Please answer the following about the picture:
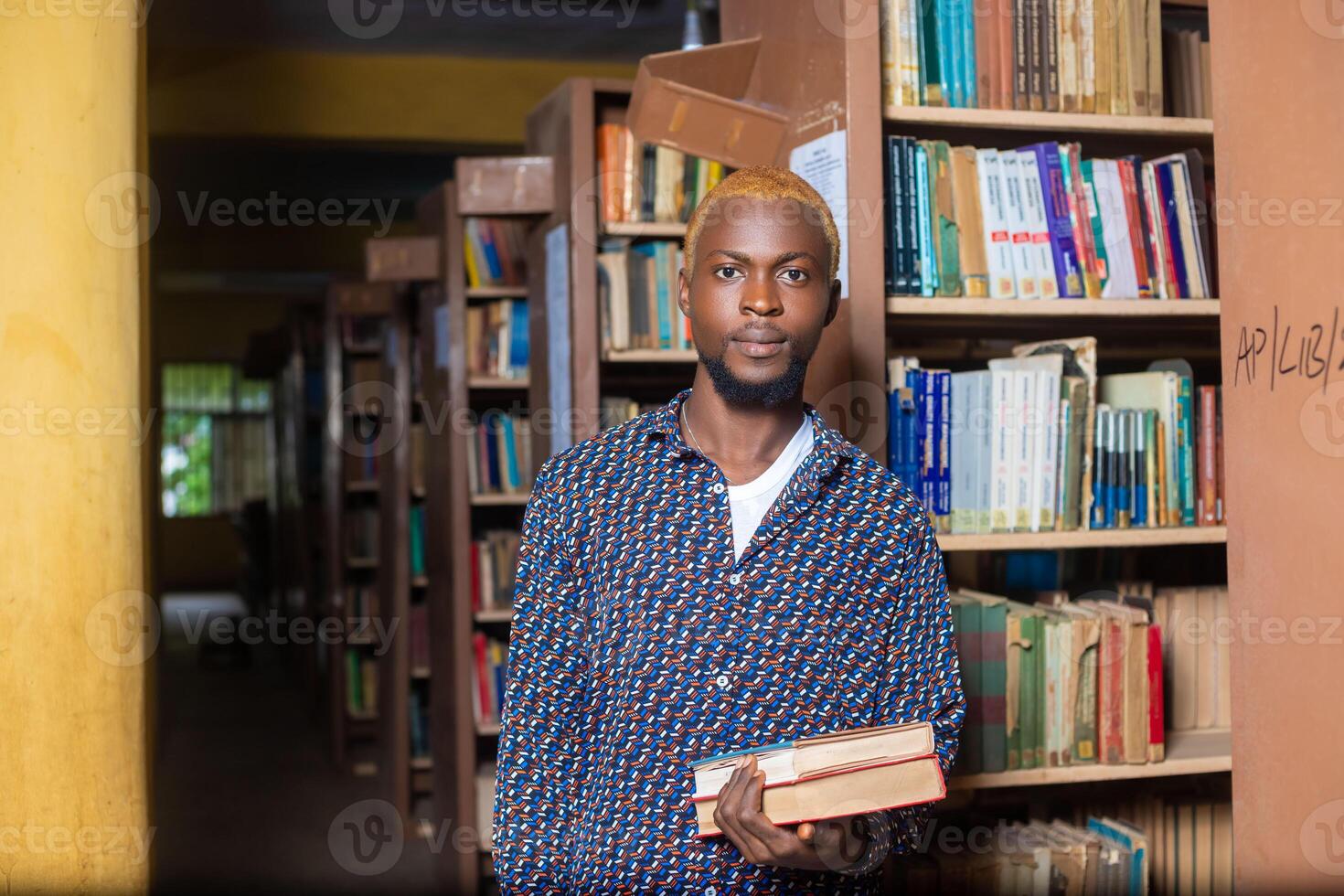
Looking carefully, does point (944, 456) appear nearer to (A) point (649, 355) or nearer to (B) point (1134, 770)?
(B) point (1134, 770)

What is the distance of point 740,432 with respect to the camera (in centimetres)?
155

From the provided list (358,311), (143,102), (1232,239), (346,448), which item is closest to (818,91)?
(1232,239)

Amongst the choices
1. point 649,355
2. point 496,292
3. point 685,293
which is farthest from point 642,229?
point 685,293

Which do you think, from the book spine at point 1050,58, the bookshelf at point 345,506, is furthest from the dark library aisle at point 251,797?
the book spine at point 1050,58

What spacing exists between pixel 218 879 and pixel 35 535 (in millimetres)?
2349

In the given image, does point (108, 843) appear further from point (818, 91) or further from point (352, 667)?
point (352, 667)

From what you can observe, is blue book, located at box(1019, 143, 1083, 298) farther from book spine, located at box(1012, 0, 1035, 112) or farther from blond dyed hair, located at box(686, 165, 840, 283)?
blond dyed hair, located at box(686, 165, 840, 283)

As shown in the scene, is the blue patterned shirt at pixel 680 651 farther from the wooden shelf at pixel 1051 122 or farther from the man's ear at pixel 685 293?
the wooden shelf at pixel 1051 122

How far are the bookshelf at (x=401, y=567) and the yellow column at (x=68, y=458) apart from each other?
2382mm

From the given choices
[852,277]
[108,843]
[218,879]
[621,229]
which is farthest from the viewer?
[218,879]

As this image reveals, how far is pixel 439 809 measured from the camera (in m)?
4.34

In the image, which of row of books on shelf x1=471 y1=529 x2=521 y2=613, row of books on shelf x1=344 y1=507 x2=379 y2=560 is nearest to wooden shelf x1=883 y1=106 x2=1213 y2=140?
row of books on shelf x1=471 y1=529 x2=521 y2=613

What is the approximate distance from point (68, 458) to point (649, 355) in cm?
157

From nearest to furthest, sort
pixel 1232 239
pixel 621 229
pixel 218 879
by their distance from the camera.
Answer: pixel 1232 239
pixel 621 229
pixel 218 879
